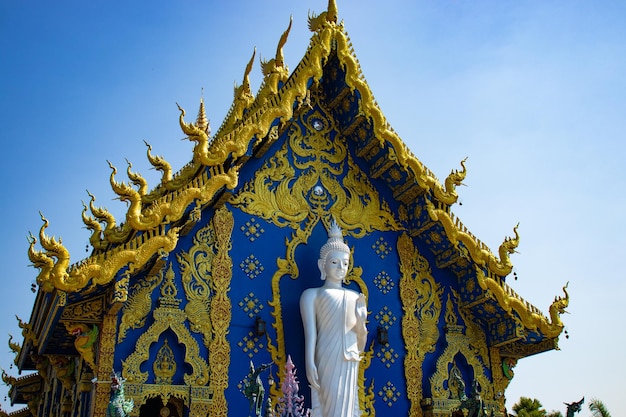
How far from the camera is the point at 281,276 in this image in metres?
9.70

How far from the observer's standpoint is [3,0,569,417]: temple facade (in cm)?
848

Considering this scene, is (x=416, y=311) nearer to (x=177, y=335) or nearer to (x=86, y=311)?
(x=177, y=335)

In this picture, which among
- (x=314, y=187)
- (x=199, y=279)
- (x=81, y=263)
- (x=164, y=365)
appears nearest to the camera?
(x=81, y=263)

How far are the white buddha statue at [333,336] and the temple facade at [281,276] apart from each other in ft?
1.14

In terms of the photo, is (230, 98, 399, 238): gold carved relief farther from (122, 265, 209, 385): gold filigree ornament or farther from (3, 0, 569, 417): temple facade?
(122, 265, 209, 385): gold filigree ornament

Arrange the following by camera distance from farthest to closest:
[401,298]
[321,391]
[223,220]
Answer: [401,298] → [223,220] → [321,391]

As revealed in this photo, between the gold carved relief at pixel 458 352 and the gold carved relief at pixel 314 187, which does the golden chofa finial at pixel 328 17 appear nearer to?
the gold carved relief at pixel 314 187

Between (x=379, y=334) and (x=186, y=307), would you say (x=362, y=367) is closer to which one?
(x=379, y=334)

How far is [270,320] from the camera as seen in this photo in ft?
30.9

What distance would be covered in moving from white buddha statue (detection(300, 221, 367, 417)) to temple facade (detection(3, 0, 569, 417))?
348 millimetres

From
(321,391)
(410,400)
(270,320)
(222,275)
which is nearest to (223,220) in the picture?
(222,275)

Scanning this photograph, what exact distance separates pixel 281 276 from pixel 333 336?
1.07 metres

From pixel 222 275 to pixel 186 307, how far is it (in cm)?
62

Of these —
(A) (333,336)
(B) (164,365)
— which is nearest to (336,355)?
(A) (333,336)
